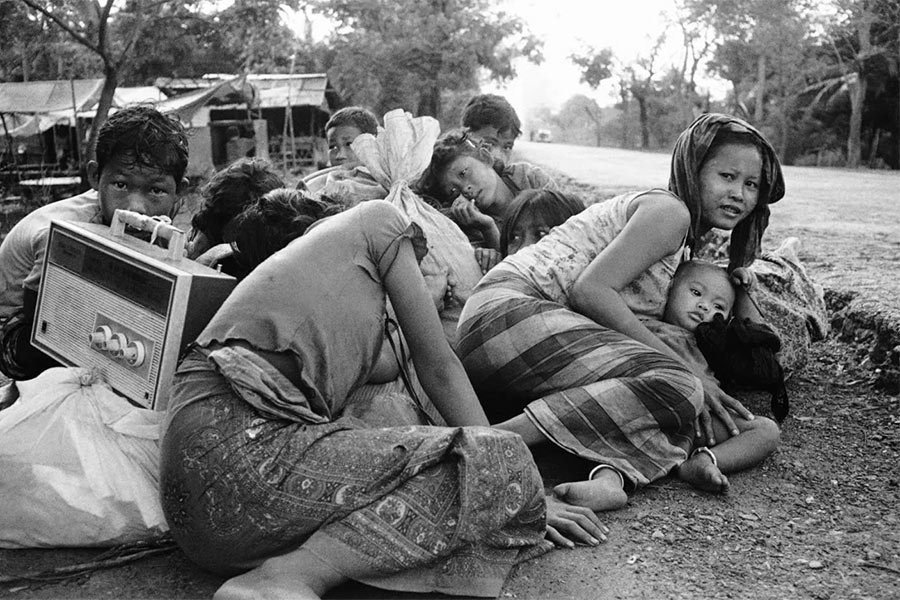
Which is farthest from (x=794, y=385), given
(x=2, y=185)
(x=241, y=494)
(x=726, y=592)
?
(x=2, y=185)

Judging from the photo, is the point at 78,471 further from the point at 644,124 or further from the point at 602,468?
the point at 644,124

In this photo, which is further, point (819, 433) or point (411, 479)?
point (819, 433)

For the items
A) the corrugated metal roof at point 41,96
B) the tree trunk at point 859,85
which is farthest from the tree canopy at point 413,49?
the tree trunk at point 859,85

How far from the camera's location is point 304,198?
2.36 meters

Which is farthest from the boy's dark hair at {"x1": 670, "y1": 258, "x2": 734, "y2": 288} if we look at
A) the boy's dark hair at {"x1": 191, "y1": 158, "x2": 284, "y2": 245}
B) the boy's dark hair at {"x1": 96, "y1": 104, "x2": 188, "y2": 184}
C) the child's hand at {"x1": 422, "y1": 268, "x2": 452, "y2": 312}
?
the boy's dark hair at {"x1": 96, "y1": 104, "x2": 188, "y2": 184}

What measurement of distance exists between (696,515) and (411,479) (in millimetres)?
1032

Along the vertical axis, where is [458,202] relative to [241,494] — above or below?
above

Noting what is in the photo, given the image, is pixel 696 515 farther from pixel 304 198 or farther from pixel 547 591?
pixel 304 198

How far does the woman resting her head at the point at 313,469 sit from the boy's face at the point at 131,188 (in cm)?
111

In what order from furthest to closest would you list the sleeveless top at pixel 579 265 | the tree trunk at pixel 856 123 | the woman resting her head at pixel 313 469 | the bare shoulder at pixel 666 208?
the tree trunk at pixel 856 123
the sleeveless top at pixel 579 265
the bare shoulder at pixel 666 208
the woman resting her head at pixel 313 469

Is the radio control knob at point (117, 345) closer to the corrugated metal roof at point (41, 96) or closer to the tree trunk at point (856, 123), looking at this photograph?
the corrugated metal roof at point (41, 96)

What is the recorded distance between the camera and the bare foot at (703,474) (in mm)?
2611

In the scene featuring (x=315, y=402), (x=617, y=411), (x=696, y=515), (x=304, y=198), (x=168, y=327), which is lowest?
(x=696, y=515)

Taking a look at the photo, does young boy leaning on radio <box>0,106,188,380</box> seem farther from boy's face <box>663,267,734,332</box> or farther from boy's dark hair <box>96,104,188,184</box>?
boy's face <box>663,267,734,332</box>
